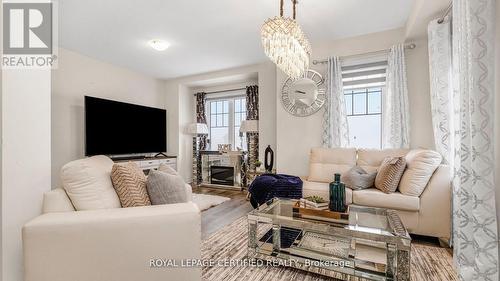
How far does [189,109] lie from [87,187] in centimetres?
410

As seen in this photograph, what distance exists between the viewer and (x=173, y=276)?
3.96 ft

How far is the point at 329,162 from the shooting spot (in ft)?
9.87

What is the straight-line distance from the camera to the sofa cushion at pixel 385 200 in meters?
2.11

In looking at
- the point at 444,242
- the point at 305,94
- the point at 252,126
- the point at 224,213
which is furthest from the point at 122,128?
the point at 444,242

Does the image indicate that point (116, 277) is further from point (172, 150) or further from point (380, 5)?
point (172, 150)

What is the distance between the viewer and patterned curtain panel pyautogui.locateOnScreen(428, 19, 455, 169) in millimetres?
2223

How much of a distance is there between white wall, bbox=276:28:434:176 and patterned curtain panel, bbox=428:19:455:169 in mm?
488

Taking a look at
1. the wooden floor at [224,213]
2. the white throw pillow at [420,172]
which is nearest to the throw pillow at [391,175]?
the white throw pillow at [420,172]

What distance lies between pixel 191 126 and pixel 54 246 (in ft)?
12.9

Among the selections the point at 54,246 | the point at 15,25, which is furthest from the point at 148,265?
the point at 15,25

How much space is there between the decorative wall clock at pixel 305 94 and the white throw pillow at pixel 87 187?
8.95ft

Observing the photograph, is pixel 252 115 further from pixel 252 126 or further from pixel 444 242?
pixel 444 242

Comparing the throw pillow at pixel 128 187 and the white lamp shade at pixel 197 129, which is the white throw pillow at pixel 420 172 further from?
the white lamp shade at pixel 197 129

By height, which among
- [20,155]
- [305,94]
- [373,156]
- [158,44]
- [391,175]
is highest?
[158,44]
